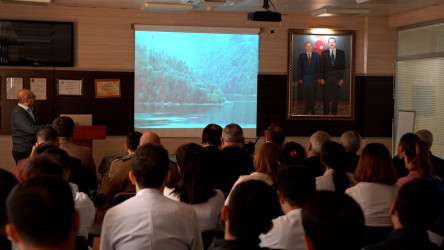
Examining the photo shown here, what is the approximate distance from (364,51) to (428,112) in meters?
1.85

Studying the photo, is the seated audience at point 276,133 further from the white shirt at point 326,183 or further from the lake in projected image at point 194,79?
the lake in projected image at point 194,79

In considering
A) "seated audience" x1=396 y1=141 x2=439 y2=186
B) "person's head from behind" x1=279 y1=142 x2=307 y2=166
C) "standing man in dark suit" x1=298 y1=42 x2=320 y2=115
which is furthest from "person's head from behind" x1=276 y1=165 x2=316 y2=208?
"standing man in dark suit" x1=298 y1=42 x2=320 y2=115

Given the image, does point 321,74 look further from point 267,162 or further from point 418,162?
point 267,162

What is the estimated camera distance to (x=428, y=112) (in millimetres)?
9742

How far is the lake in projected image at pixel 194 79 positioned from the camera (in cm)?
1015

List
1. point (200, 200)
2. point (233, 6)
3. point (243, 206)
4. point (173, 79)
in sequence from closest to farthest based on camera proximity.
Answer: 1. point (243, 206)
2. point (200, 200)
3. point (233, 6)
4. point (173, 79)

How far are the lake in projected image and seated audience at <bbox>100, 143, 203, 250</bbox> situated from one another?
729 cm

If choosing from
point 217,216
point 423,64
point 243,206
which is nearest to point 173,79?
point 423,64

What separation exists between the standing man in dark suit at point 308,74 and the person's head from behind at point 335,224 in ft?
29.0

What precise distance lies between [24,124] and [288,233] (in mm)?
5927

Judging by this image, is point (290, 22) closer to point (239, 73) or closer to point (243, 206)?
point (239, 73)

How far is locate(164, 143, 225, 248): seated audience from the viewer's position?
3.75 m

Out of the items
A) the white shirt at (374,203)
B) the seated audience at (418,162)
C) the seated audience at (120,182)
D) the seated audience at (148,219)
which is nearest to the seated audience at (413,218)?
the seated audience at (148,219)

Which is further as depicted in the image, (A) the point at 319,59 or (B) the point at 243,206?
(A) the point at 319,59
